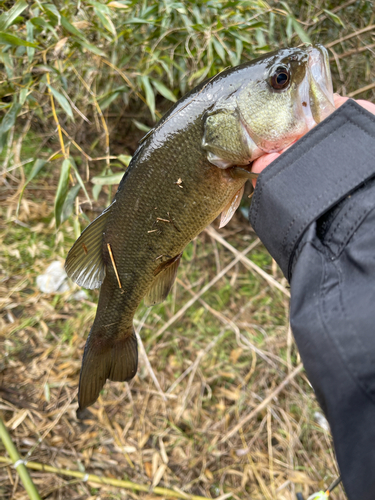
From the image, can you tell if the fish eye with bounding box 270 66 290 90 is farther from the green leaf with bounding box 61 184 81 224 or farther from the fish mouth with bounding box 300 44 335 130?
the green leaf with bounding box 61 184 81 224

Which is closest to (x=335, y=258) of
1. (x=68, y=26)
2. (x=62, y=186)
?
(x=62, y=186)

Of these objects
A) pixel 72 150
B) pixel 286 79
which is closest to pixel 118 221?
pixel 286 79

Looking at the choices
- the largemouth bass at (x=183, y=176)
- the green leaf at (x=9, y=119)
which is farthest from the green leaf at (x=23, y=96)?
the largemouth bass at (x=183, y=176)

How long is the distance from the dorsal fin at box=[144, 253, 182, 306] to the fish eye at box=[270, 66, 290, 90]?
0.75 m

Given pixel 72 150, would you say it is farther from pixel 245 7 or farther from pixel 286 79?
pixel 286 79

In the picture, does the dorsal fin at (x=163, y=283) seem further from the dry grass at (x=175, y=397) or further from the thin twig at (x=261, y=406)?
the thin twig at (x=261, y=406)

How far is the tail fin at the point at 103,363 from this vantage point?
1399 mm

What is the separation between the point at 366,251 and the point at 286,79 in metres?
0.65

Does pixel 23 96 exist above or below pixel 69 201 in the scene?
above

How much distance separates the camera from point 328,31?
2615 mm

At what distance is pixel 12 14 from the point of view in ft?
5.20

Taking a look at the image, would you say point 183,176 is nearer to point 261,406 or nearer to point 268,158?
point 268,158

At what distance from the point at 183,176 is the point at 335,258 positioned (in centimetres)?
60

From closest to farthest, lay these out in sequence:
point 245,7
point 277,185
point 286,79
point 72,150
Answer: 1. point 277,185
2. point 286,79
3. point 245,7
4. point 72,150
